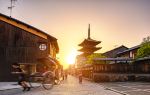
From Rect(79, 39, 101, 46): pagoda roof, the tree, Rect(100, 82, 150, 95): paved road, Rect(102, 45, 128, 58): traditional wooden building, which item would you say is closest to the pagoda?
Rect(79, 39, 101, 46): pagoda roof

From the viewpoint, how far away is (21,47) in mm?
39281

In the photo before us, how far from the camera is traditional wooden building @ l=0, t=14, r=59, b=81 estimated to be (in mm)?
37781

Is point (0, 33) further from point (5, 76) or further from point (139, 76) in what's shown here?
point (139, 76)

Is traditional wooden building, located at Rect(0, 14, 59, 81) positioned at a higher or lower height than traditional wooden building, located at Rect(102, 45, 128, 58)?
lower

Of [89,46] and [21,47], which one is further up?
[89,46]

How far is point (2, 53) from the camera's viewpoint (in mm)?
38094

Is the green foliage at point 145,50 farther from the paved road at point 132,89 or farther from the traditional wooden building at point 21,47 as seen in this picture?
the paved road at point 132,89

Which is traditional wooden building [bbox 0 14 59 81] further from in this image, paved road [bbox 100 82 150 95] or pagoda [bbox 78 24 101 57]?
pagoda [bbox 78 24 101 57]

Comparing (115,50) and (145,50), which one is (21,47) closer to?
(145,50)

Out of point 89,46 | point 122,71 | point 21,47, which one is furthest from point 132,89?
point 89,46

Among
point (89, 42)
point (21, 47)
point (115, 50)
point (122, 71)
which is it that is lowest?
point (122, 71)

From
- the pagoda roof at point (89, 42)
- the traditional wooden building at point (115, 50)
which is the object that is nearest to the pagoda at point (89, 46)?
the pagoda roof at point (89, 42)

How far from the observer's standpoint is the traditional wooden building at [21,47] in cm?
3778

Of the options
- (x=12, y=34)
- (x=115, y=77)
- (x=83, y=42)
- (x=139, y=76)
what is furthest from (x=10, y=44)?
(x=83, y=42)
